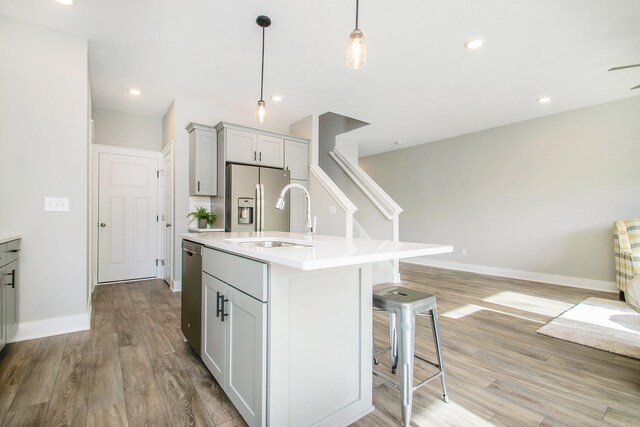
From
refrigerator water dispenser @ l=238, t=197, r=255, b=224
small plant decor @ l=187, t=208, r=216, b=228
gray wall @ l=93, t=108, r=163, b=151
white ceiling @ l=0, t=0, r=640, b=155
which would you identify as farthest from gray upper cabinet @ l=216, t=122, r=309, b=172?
gray wall @ l=93, t=108, r=163, b=151

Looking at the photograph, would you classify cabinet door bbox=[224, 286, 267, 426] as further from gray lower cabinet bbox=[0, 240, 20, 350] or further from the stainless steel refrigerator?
the stainless steel refrigerator

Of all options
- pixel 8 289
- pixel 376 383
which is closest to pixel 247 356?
pixel 376 383

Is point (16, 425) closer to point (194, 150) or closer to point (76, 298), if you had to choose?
point (76, 298)

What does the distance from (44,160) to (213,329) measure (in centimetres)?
221

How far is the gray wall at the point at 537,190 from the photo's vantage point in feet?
13.3

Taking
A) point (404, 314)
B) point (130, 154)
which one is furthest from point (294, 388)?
point (130, 154)

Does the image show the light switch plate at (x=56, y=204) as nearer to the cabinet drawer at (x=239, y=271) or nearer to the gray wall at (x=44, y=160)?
the gray wall at (x=44, y=160)

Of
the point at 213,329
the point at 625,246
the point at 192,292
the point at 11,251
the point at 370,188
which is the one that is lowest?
the point at 213,329

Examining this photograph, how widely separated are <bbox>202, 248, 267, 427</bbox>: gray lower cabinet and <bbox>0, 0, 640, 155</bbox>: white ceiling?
6.69 ft

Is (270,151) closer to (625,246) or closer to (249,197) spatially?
(249,197)

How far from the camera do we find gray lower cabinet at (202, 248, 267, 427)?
1.24 meters

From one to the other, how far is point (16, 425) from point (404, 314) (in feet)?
6.41

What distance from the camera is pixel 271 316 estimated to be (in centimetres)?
121

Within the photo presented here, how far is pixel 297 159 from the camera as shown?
4715 mm
